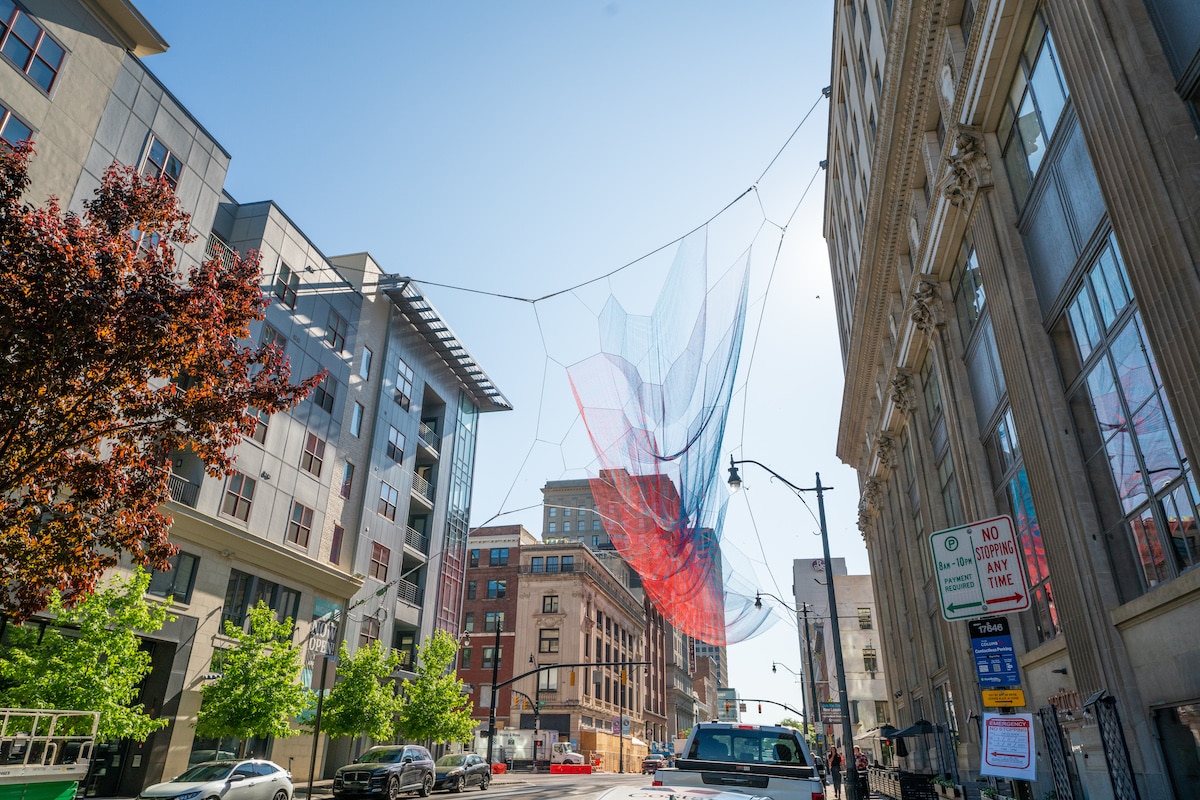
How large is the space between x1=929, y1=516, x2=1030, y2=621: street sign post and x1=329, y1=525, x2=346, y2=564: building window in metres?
34.5

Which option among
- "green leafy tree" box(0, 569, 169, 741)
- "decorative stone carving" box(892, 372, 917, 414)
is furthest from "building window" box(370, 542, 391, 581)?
"decorative stone carving" box(892, 372, 917, 414)

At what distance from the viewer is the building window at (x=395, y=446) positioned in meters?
44.2

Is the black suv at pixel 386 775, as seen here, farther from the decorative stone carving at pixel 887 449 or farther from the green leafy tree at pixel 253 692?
→ the decorative stone carving at pixel 887 449

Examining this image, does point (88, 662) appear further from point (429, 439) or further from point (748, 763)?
point (429, 439)

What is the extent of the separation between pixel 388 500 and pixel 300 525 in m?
8.45

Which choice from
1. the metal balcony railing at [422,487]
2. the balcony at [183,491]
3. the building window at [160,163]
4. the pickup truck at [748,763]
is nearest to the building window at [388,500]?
the metal balcony railing at [422,487]

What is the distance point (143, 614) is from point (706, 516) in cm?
1622

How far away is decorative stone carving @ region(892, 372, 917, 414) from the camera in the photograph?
28066mm

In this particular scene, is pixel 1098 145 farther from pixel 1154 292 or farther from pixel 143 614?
pixel 143 614

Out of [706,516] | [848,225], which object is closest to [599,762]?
[848,225]

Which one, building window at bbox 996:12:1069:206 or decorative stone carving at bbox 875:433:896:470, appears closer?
building window at bbox 996:12:1069:206

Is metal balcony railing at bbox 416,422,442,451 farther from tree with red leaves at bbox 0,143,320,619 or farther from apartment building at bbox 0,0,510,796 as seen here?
tree with red leaves at bbox 0,143,320,619

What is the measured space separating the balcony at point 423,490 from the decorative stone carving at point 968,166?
122 feet

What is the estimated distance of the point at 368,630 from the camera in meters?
39.7
